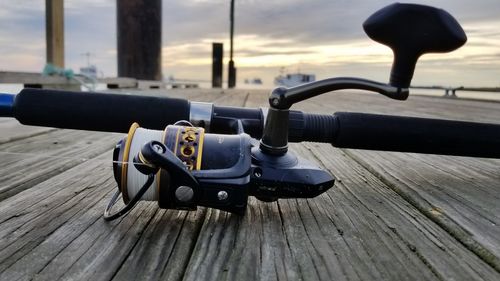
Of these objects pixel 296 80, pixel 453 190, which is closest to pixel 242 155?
pixel 453 190

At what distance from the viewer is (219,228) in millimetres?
930

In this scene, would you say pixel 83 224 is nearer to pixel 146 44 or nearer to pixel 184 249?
pixel 184 249

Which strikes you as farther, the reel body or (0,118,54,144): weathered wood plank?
(0,118,54,144): weathered wood plank

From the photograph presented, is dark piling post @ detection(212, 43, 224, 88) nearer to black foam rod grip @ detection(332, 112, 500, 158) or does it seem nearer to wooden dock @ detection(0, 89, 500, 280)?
black foam rod grip @ detection(332, 112, 500, 158)

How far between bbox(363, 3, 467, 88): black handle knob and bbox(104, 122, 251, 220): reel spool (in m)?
0.38

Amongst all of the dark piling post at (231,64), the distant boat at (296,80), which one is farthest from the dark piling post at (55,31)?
the dark piling post at (231,64)

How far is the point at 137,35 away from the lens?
7914 mm

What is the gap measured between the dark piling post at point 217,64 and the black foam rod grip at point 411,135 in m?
12.1

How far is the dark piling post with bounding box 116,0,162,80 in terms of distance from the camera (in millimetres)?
7785

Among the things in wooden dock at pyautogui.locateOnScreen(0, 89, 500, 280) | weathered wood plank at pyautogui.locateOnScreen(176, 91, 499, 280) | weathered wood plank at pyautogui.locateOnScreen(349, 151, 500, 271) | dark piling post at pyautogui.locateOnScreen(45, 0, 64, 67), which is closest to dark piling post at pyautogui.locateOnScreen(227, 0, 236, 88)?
dark piling post at pyautogui.locateOnScreen(45, 0, 64, 67)

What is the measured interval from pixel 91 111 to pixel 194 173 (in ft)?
2.41

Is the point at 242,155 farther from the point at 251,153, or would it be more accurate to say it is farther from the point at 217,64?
the point at 217,64

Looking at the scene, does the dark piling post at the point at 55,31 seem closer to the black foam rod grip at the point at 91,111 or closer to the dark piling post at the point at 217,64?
the black foam rod grip at the point at 91,111

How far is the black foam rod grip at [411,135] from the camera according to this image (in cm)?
144
